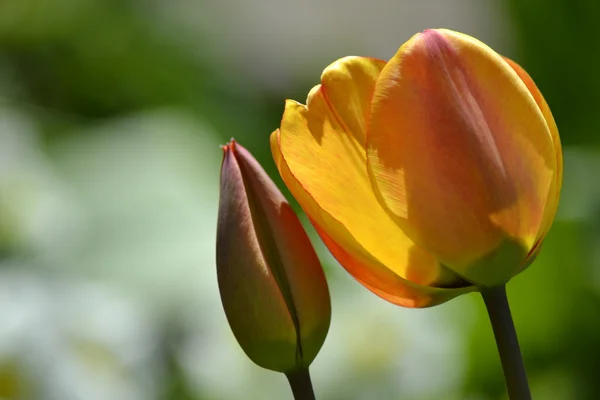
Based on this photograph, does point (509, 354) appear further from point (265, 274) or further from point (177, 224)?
point (177, 224)

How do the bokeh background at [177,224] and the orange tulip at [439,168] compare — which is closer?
the orange tulip at [439,168]

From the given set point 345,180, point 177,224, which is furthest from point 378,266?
point 177,224

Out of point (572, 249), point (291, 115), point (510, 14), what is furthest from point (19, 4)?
point (291, 115)

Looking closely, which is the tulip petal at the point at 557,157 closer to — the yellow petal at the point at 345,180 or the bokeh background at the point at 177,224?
the yellow petal at the point at 345,180

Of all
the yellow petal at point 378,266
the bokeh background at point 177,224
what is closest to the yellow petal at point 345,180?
the yellow petal at point 378,266

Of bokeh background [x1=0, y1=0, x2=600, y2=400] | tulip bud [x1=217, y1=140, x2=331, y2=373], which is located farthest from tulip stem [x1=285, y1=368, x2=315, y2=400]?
bokeh background [x1=0, y1=0, x2=600, y2=400]

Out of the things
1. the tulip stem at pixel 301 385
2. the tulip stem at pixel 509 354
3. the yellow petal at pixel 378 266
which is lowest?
the tulip stem at pixel 509 354
